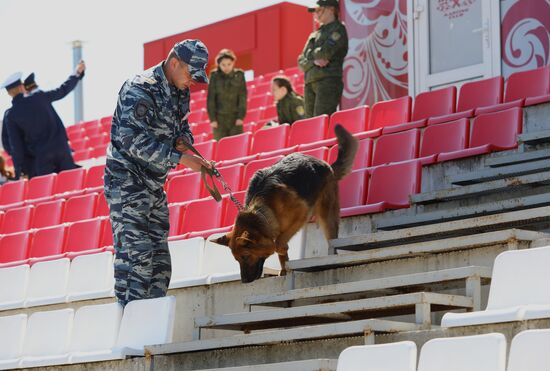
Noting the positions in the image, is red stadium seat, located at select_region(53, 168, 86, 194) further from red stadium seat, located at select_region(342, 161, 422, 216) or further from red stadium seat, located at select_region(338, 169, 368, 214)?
red stadium seat, located at select_region(342, 161, 422, 216)

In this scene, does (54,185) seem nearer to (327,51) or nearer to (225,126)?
(225,126)

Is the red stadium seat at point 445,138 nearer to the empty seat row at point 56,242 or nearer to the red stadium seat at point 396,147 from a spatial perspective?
the red stadium seat at point 396,147

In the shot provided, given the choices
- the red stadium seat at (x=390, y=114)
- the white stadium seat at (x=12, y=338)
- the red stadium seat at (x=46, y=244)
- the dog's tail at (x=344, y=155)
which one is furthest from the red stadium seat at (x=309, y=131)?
the white stadium seat at (x=12, y=338)

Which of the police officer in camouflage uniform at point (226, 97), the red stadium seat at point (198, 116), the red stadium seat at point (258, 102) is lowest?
the police officer in camouflage uniform at point (226, 97)

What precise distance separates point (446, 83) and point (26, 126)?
13.5ft

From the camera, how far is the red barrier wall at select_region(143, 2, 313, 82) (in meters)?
17.1

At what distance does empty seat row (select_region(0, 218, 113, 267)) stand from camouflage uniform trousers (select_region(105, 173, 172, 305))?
2.32 meters

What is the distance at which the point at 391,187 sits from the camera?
6.58m

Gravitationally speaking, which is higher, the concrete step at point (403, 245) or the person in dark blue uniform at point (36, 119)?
the person in dark blue uniform at point (36, 119)

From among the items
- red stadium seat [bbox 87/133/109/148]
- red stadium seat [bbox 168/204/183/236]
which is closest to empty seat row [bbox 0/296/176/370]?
red stadium seat [bbox 168/204/183/236]

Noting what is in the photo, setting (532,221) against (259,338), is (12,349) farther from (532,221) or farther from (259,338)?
(532,221)

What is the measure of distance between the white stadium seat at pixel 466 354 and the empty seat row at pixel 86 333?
1.83 m

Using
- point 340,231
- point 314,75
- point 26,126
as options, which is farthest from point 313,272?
point 26,126

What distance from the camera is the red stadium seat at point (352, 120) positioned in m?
8.32
